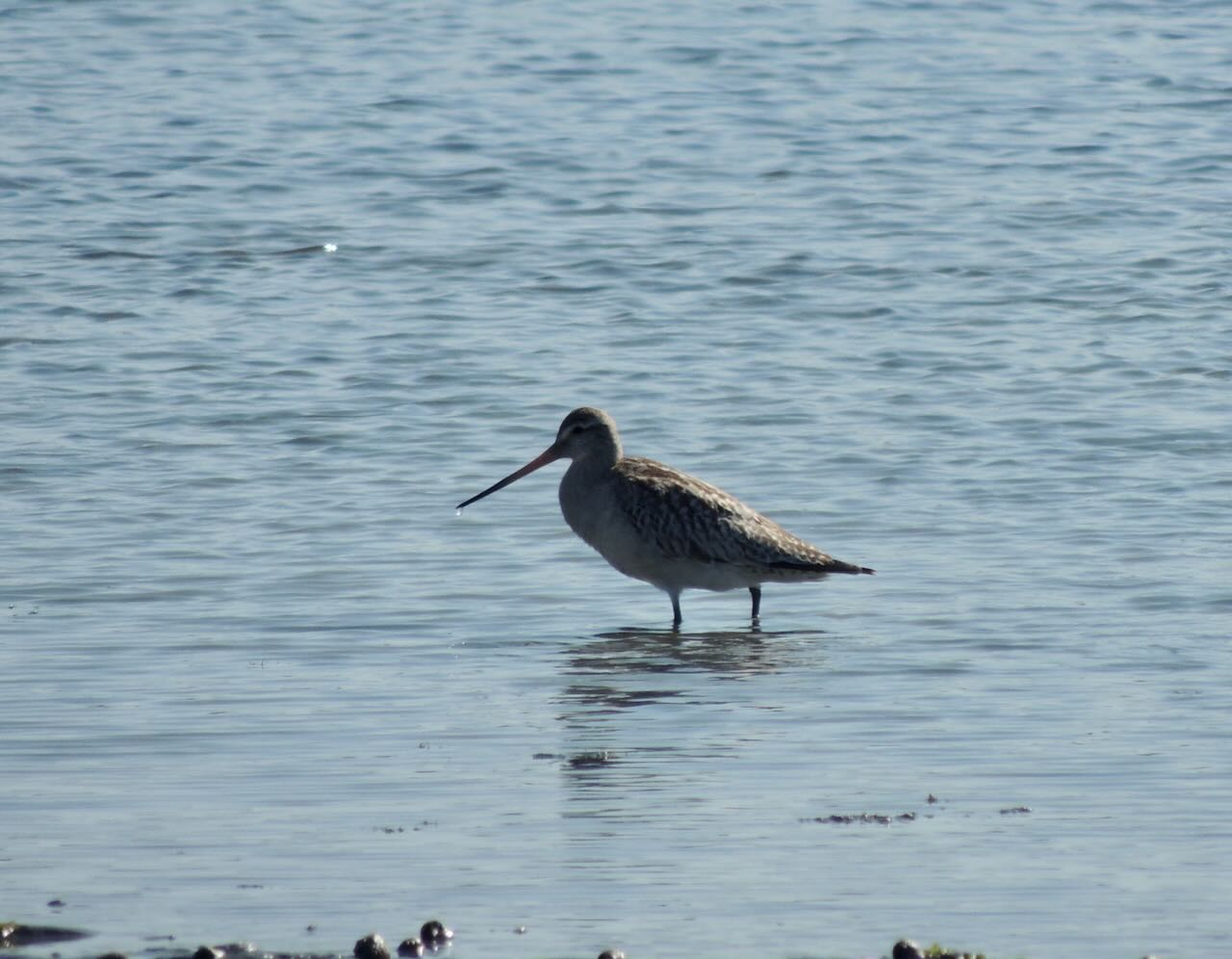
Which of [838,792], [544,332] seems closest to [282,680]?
[838,792]

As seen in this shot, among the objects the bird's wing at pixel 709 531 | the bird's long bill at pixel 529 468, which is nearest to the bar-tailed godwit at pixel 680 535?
the bird's wing at pixel 709 531

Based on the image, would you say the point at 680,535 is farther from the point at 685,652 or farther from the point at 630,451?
the point at 630,451

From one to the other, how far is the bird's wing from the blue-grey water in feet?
0.95

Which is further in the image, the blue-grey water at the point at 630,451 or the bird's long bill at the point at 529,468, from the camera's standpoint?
the bird's long bill at the point at 529,468

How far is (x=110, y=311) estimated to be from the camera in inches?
701

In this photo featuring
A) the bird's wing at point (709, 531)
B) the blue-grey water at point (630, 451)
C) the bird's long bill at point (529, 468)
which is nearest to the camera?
the blue-grey water at point (630, 451)

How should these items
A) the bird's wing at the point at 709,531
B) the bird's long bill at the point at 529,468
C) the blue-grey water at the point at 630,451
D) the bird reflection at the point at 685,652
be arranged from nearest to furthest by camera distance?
the blue-grey water at the point at 630,451
the bird reflection at the point at 685,652
the bird's wing at the point at 709,531
the bird's long bill at the point at 529,468

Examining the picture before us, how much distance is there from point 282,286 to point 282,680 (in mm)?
10141

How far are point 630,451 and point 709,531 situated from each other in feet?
10.4

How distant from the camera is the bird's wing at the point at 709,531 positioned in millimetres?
10672

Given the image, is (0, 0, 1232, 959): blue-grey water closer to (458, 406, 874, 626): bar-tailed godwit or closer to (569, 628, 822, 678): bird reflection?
(569, 628, 822, 678): bird reflection

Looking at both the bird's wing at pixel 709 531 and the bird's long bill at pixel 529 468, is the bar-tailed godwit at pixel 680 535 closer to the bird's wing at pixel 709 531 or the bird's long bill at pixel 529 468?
the bird's wing at pixel 709 531

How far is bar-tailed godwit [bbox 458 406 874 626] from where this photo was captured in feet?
35.1

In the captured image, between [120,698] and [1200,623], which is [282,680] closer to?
[120,698]
